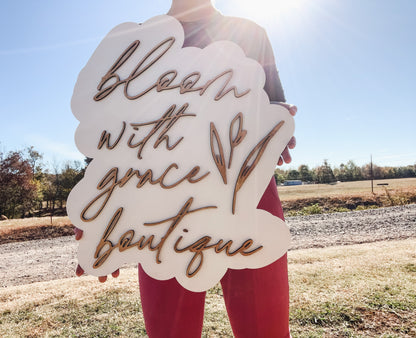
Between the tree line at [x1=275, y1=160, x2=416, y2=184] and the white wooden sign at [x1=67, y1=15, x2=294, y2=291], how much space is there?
180 ft

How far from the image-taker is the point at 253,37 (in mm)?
1356

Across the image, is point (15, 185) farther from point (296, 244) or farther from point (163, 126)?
point (163, 126)

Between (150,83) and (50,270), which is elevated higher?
(150,83)

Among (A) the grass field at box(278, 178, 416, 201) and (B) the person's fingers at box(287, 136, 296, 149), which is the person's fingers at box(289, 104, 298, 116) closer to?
(B) the person's fingers at box(287, 136, 296, 149)

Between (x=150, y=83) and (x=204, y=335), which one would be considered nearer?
(x=150, y=83)

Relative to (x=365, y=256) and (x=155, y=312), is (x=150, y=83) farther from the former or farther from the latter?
(x=365, y=256)

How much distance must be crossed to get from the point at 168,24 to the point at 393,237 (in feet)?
25.3

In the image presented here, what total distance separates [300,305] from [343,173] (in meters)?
66.6

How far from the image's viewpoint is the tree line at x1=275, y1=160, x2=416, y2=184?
56.3 m

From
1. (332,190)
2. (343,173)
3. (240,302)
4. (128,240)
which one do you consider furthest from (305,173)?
(128,240)

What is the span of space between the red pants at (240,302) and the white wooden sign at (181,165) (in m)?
0.05

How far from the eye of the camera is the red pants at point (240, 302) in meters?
1.16

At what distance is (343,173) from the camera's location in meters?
63.6

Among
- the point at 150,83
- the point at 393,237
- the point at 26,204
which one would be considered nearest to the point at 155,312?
the point at 150,83
